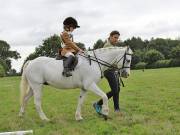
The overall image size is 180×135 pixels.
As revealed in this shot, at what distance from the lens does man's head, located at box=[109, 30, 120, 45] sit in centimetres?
1088

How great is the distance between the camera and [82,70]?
32.6 feet

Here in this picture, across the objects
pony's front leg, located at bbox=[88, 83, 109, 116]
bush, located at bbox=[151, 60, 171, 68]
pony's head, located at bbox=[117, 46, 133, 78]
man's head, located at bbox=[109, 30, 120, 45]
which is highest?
A: man's head, located at bbox=[109, 30, 120, 45]

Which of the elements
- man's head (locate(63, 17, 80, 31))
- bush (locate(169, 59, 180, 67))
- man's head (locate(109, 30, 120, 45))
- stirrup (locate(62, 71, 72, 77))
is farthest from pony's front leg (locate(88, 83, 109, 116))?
bush (locate(169, 59, 180, 67))

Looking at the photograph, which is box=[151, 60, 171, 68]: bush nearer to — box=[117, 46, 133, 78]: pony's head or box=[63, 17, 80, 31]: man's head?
box=[117, 46, 133, 78]: pony's head

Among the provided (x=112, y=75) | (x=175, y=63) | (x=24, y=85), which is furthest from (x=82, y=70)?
(x=175, y=63)

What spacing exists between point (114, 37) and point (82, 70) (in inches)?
65.4

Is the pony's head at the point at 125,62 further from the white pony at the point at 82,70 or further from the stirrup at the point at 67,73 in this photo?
the stirrup at the point at 67,73

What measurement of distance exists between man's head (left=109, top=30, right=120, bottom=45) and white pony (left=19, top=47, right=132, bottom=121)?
2.41 ft

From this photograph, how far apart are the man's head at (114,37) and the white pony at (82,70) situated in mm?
734

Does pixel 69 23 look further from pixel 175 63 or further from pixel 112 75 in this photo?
pixel 175 63

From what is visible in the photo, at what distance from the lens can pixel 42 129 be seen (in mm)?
8977

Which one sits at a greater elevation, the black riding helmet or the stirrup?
the black riding helmet

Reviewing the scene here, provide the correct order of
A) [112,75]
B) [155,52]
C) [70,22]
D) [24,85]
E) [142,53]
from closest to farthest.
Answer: [70,22]
[24,85]
[112,75]
[155,52]
[142,53]

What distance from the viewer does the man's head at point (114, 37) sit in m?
10.9
